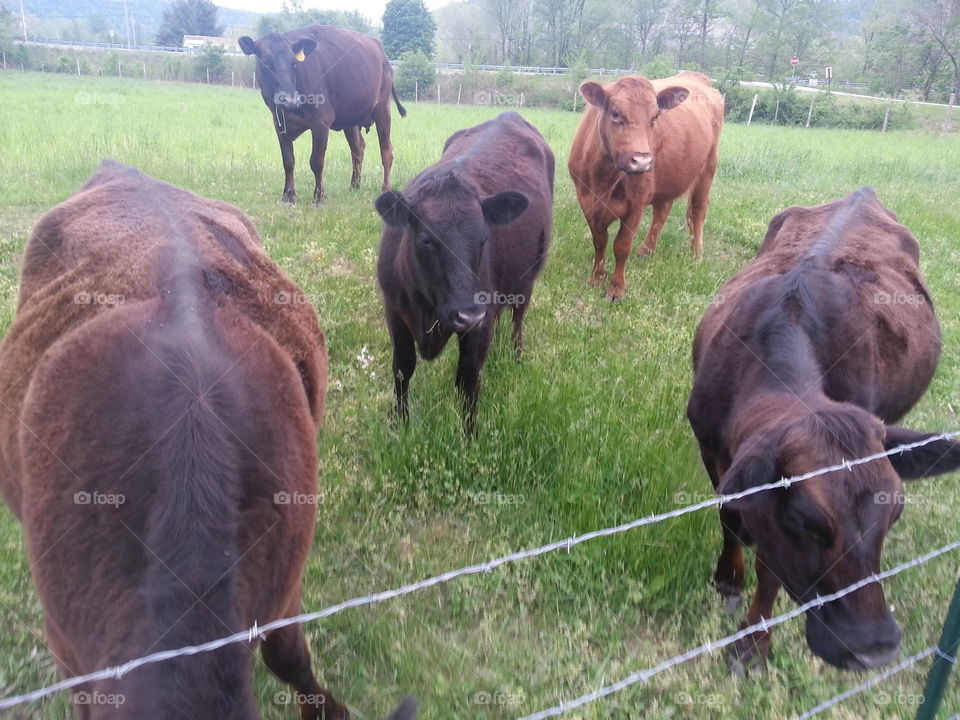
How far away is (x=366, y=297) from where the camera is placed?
20.9 ft

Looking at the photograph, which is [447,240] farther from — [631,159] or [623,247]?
[623,247]

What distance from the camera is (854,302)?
324cm

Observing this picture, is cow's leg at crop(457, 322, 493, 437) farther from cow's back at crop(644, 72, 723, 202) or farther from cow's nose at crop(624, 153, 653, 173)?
cow's back at crop(644, 72, 723, 202)

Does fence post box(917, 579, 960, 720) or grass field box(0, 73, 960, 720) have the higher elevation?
fence post box(917, 579, 960, 720)

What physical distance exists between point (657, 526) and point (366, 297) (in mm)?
3812

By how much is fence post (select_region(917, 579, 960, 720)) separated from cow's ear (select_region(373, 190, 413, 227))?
311cm

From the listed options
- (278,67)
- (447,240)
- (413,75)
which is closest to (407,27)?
(413,75)

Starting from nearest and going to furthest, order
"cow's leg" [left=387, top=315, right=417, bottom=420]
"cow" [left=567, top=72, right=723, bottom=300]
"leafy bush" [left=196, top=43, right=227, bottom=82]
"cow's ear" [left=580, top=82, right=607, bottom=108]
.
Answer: "cow's leg" [left=387, top=315, right=417, bottom=420]
"cow" [left=567, top=72, right=723, bottom=300]
"cow's ear" [left=580, top=82, right=607, bottom=108]
"leafy bush" [left=196, top=43, right=227, bottom=82]

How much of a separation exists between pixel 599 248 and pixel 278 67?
541 centimetres

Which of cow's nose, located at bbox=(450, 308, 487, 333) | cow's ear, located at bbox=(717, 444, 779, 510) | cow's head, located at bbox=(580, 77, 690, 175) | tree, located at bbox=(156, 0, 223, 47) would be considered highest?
tree, located at bbox=(156, 0, 223, 47)

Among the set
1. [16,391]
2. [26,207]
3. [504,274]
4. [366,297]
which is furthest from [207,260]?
[26,207]

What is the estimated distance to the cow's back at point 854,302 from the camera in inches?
122

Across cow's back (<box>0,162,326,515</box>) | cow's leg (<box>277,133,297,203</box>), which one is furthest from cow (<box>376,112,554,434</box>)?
cow's leg (<box>277,133,297,203</box>)

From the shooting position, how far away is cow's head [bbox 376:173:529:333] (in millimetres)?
3873
